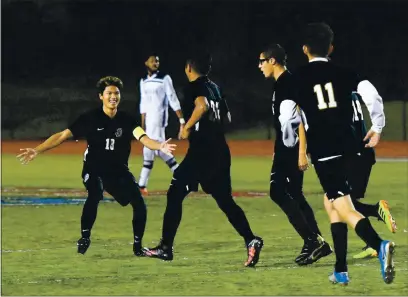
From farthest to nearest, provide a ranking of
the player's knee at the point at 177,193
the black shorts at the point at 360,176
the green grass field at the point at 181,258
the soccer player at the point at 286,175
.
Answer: the black shorts at the point at 360,176 < the player's knee at the point at 177,193 < the soccer player at the point at 286,175 < the green grass field at the point at 181,258

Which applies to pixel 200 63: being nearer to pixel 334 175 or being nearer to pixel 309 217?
pixel 309 217

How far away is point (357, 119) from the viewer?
11.4 metres

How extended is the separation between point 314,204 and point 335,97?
943cm

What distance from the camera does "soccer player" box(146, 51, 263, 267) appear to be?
11.4 metres

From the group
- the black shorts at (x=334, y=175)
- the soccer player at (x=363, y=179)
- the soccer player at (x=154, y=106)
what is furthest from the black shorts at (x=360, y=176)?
the soccer player at (x=154, y=106)

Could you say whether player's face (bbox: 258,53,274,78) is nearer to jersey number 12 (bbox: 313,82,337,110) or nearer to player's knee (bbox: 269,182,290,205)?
player's knee (bbox: 269,182,290,205)

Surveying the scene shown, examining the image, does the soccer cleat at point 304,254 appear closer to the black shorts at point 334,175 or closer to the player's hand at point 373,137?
the black shorts at point 334,175

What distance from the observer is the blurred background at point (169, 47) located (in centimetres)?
4675

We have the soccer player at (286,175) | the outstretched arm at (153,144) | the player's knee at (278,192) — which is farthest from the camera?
the player's knee at (278,192)

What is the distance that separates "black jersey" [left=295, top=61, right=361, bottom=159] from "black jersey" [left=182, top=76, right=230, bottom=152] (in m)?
1.62

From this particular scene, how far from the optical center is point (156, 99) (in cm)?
2066

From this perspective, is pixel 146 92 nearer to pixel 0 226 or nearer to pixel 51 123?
pixel 0 226

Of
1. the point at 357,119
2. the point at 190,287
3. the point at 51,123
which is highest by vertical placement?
the point at 357,119

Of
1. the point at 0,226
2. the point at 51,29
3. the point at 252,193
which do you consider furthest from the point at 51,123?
the point at 0,226
